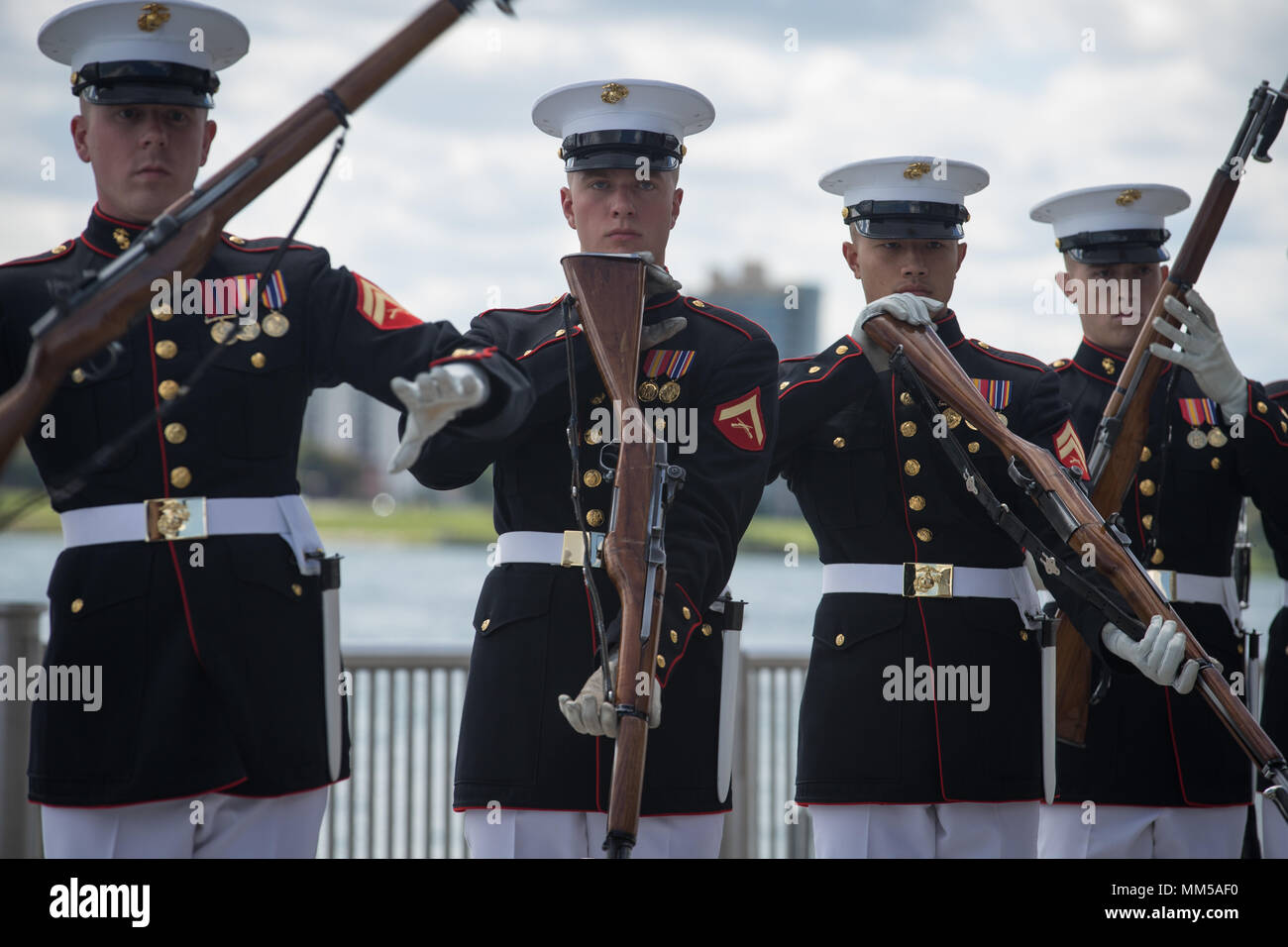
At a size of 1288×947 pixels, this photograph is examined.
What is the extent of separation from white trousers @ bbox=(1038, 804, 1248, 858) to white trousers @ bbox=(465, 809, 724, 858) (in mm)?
1869

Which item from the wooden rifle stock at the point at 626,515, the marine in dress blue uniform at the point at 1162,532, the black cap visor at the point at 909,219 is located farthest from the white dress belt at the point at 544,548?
the marine in dress blue uniform at the point at 1162,532

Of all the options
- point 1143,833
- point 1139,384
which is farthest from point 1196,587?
point 1143,833

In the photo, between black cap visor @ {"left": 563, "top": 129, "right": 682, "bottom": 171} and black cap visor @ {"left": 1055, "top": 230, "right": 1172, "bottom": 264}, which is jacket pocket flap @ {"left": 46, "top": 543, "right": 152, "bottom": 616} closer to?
black cap visor @ {"left": 563, "top": 129, "right": 682, "bottom": 171}

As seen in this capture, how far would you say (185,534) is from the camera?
11.1 feet

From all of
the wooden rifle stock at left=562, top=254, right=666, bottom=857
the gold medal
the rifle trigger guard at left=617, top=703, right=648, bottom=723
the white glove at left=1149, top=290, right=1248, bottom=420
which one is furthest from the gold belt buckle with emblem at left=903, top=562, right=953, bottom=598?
the gold medal

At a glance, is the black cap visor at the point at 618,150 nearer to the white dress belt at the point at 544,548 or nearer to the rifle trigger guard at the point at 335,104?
the rifle trigger guard at the point at 335,104

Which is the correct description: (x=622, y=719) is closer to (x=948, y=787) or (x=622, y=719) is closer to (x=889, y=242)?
(x=948, y=787)

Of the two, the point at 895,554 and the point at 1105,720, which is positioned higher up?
the point at 895,554

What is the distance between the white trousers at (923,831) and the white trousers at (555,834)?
691 mm

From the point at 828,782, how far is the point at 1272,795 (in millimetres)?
1220

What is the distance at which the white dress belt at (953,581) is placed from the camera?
4.48m

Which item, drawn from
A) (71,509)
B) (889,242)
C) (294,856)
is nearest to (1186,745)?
(889,242)

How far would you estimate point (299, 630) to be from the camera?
3479 millimetres

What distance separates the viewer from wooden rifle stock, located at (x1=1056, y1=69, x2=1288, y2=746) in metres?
4.95
